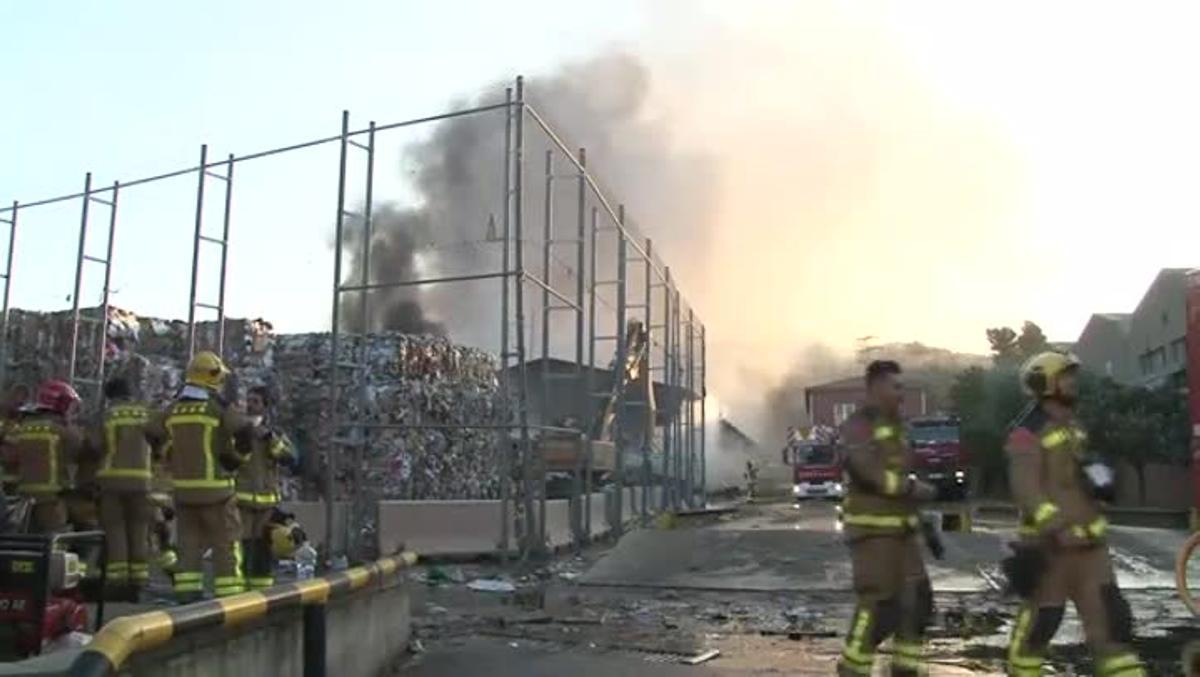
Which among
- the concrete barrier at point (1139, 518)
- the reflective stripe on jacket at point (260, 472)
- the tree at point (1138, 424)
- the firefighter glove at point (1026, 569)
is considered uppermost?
the tree at point (1138, 424)

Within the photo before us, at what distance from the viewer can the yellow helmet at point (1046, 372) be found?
6016 mm

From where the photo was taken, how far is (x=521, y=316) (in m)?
14.2

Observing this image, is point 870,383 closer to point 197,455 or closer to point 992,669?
point 992,669

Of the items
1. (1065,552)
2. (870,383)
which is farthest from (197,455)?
(1065,552)

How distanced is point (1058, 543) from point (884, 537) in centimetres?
81

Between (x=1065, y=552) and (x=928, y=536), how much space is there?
0.73 m

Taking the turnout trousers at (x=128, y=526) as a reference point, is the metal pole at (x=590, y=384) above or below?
above

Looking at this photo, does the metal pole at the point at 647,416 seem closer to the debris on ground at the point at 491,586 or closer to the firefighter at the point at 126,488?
the debris on ground at the point at 491,586

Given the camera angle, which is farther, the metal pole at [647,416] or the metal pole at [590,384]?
the metal pole at [647,416]

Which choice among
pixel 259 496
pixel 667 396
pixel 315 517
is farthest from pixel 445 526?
pixel 667 396

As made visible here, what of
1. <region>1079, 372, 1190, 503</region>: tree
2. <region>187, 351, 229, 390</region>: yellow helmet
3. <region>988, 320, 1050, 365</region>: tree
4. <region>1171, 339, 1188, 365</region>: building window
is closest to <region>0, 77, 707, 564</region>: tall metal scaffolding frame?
<region>187, 351, 229, 390</region>: yellow helmet

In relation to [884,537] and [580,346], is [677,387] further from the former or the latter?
[884,537]

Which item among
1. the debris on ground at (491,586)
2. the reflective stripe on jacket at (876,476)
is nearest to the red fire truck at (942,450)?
the debris on ground at (491,586)

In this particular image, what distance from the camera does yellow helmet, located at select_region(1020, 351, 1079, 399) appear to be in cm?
602
